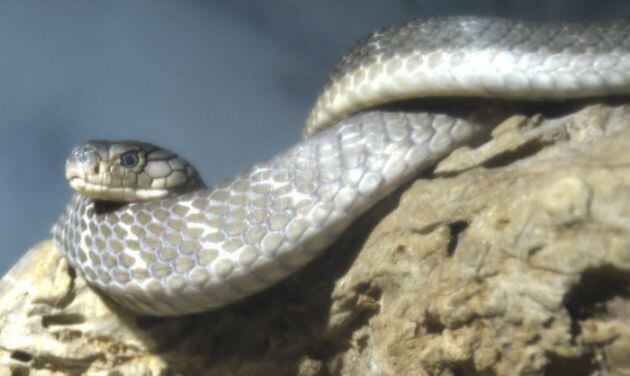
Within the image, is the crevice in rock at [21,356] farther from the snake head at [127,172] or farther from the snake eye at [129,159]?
the snake eye at [129,159]

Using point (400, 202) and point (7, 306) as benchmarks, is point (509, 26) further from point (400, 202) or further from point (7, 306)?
point (7, 306)

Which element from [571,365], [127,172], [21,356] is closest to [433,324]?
[571,365]

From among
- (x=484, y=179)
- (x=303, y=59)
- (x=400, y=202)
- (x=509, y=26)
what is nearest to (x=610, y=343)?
(x=484, y=179)

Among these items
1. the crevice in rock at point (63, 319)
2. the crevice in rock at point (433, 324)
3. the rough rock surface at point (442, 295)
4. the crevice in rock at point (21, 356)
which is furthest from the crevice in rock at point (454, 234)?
the crevice in rock at point (21, 356)

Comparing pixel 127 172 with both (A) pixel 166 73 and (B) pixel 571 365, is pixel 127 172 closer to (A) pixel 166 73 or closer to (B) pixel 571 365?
(B) pixel 571 365

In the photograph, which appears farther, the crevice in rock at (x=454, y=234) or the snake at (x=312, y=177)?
the snake at (x=312, y=177)

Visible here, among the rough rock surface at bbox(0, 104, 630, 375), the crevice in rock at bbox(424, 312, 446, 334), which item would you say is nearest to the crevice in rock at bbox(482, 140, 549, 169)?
the rough rock surface at bbox(0, 104, 630, 375)
